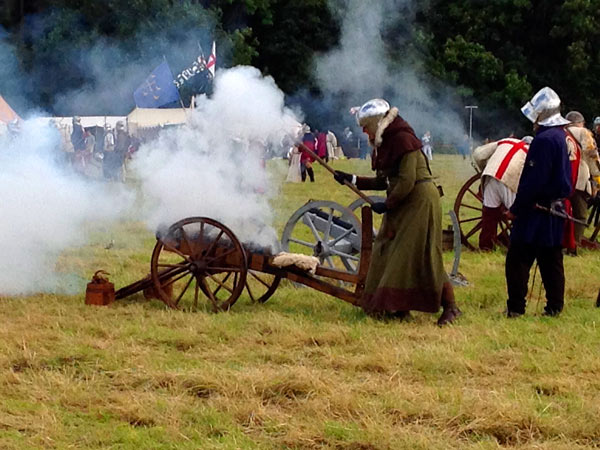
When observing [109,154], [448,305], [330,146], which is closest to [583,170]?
[448,305]

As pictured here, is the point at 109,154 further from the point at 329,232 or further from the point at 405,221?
the point at 405,221

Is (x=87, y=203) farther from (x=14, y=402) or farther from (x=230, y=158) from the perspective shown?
(x=14, y=402)

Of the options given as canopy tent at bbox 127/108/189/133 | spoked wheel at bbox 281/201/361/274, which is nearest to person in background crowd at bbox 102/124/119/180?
canopy tent at bbox 127/108/189/133

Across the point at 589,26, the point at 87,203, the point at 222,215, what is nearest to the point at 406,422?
the point at 222,215

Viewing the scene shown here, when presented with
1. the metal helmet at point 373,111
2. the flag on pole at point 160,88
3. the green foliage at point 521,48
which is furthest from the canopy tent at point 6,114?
the green foliage at point 521,48

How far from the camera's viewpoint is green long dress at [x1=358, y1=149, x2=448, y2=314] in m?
6.32

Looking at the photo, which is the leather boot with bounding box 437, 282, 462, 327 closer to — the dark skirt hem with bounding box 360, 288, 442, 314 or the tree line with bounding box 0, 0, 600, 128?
the dark skirt hem with bounding box 360, 288, 442, 314

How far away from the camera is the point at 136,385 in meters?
4.92

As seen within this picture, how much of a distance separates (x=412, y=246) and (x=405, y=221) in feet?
0.56

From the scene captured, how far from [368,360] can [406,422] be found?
0.97 metres

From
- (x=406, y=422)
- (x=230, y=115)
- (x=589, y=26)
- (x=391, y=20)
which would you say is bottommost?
(x=406, y=422)

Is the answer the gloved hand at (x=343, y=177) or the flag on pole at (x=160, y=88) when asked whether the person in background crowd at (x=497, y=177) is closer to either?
the gloved hand at (x=343, y=177)

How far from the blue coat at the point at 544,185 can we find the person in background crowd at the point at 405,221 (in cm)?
60

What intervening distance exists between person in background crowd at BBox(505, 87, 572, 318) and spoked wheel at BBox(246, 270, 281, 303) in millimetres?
1626
